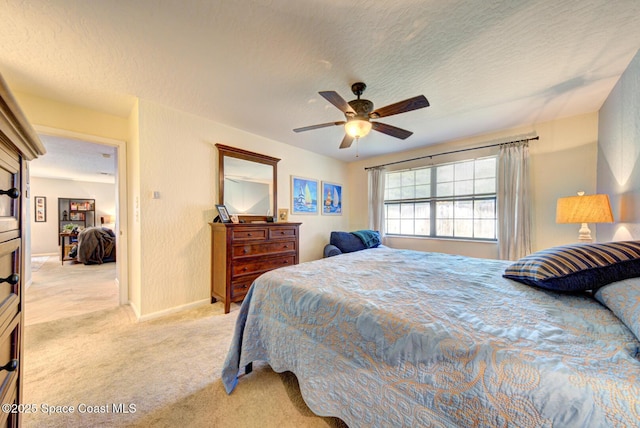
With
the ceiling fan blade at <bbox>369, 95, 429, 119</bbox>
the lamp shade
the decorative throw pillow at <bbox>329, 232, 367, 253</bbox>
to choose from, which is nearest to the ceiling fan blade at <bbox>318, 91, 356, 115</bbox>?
the ceiling fan blade at <bbox>369, 95, 429, 119</bbox>

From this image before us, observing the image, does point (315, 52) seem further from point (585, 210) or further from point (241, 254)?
point (585, 210)

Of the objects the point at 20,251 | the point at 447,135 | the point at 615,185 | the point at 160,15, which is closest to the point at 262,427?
the point at 20,251

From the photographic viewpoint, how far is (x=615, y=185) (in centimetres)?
219

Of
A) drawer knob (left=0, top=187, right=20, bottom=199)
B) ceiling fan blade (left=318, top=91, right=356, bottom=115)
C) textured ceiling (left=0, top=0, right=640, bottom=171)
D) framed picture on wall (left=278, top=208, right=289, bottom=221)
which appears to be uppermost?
textured ceiling (left=0, top=0, right=640, bottom=171)

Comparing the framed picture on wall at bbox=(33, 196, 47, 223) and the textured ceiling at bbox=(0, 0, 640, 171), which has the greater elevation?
the textured ceiling at bbox=(0, 0, 640, 171)

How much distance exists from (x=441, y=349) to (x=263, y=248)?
2508 millimetres

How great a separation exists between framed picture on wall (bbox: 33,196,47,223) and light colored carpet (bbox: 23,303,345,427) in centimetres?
665

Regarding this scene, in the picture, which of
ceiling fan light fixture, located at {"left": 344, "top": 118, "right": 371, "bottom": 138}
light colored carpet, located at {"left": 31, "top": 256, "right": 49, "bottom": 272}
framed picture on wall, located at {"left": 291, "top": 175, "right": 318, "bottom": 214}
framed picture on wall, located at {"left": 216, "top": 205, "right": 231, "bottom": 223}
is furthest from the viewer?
light colored carpet, located at {"left": 31, "top": 256, "right": 49, "bottom": 272}

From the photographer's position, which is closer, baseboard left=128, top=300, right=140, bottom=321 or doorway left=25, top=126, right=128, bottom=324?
baseboard left=128, top=300, right=140, bottom=321

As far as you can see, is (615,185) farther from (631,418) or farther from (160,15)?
(160,15)

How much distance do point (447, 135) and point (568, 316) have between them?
3.15 m

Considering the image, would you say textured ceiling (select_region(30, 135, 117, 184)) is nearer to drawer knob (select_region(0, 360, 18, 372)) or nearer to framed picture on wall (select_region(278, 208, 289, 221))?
framed picture on wall (select_region(278, 208, 289, 221))

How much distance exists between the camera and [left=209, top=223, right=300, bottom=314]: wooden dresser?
8.85 ft

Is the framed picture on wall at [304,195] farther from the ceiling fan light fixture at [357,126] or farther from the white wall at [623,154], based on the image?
the white wall at [623,154]
